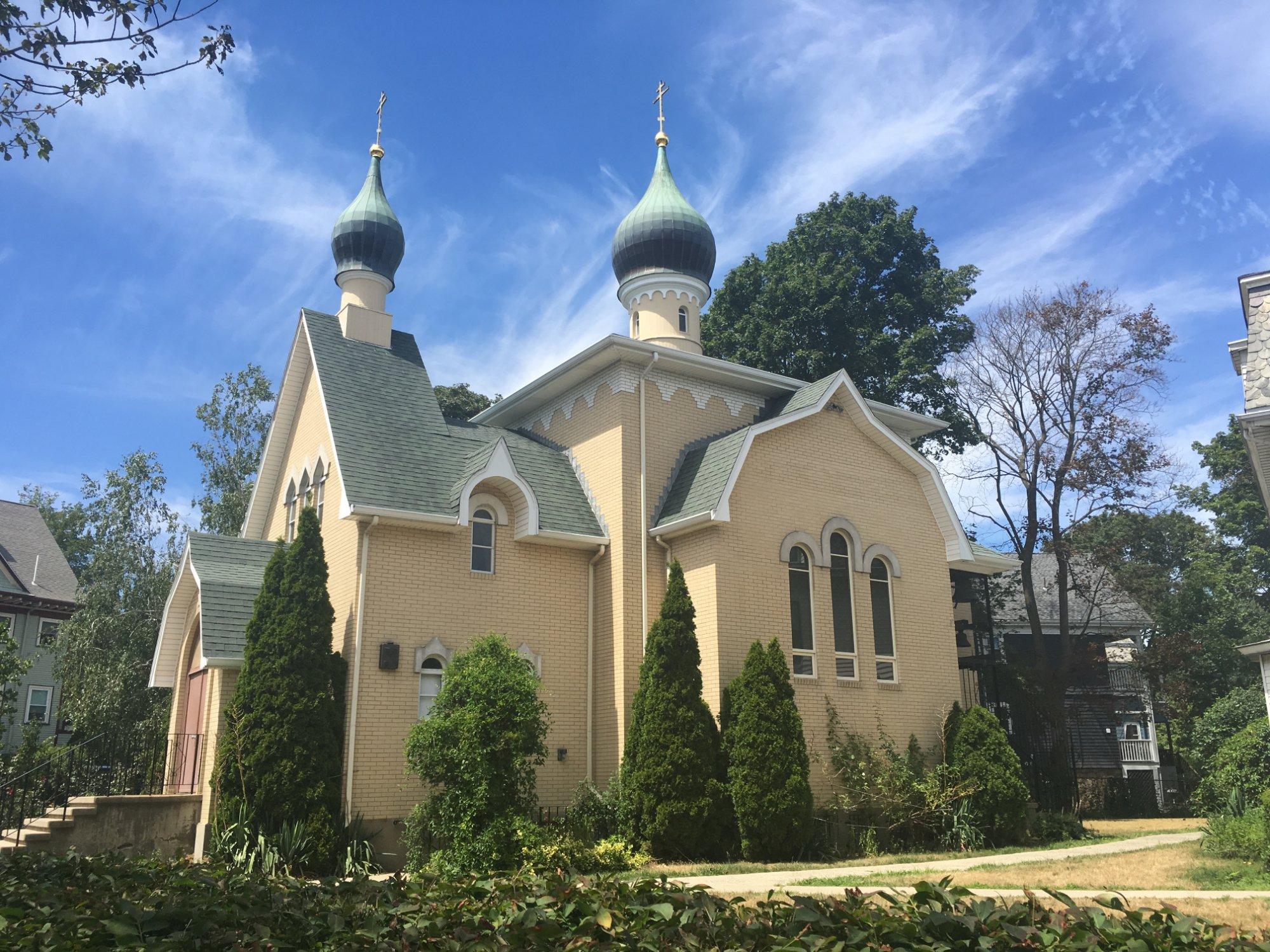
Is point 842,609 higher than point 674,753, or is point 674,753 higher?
point 842,609

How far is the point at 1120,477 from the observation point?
2722cm

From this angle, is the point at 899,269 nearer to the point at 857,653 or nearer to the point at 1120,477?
the point at 1120,477

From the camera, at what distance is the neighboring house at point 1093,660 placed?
26516 millimetres

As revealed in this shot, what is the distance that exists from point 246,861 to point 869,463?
12113mm

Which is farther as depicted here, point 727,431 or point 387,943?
point 727,431

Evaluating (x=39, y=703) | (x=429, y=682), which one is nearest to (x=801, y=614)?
(x=429, y=682)

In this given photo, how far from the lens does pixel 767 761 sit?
14.3 meters

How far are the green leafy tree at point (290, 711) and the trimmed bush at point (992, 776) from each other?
9.69m

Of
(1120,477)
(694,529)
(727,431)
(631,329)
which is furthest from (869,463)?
(1120,477)

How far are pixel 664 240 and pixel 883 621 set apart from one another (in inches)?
369

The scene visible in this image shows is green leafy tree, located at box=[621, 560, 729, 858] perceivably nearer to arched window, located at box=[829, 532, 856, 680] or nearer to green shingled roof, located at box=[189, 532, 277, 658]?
arched window, located at box=[829, 532, 856, 680]

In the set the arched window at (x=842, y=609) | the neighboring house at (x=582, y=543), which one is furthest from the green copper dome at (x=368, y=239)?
the arched window at (x=842, y=609)

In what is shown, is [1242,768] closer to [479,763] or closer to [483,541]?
[479,763]

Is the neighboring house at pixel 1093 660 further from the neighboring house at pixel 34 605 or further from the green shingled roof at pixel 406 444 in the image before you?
the neighboring house at pixel 34 605
